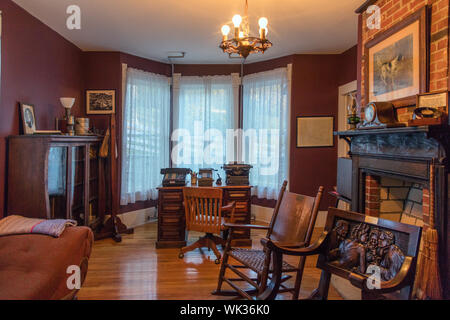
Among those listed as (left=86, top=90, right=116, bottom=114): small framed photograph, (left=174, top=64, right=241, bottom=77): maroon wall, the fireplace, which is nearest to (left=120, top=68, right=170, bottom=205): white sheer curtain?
(left=86, top=90, right=116, bottom=114): small framed photograph

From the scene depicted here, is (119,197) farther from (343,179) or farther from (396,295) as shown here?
(396,295)

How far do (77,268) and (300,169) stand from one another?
11.5 feet

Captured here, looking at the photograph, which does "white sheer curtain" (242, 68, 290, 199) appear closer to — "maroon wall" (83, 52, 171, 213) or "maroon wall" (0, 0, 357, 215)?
"maroon wall" (0, 0, 357, 215)

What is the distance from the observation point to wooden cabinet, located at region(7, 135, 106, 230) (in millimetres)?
2824

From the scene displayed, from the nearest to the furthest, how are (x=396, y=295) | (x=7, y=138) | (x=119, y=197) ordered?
(x=396, y=295) < (x=7, y=138) < (x=119, y=197)

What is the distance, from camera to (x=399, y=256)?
1.56 m

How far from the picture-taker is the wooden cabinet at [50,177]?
2.82m

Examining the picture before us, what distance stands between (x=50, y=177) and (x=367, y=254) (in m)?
2.90

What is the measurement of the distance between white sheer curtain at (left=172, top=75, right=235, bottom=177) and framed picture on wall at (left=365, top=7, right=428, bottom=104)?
2.68m

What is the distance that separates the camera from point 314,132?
186 inches

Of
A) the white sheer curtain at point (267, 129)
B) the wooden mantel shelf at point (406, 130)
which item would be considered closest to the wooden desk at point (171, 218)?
the white sheer curtain at point (267, 129)

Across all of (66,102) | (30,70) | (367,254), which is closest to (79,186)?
(66,102)
